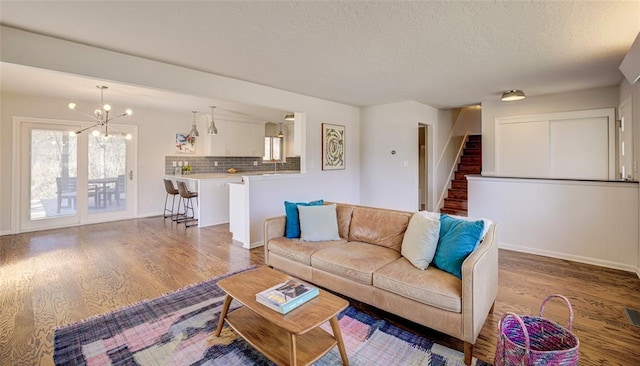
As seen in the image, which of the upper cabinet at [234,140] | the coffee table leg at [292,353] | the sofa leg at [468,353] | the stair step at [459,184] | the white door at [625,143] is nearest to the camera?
the coffee table leg at [292,353]

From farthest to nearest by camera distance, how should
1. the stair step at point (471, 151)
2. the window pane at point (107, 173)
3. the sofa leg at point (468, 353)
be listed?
the stair step at point (471, 151), the window pane at point (107, 173), the sofa leg at point (468, 353)

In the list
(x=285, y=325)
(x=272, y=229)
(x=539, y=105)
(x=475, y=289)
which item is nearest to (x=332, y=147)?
(x=272, y=229)

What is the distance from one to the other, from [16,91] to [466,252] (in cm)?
717

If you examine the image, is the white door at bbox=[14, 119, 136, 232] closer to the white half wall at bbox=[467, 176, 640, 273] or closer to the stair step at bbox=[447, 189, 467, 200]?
the white half wall at bbox=[467, 176, 640, 273]

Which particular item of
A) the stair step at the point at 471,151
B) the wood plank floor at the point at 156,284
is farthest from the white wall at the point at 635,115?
the stair step at the point at 471,151

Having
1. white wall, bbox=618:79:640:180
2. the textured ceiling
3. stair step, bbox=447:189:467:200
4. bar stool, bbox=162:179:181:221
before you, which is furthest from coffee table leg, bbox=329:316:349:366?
stair step, bbox=447:189:467:200

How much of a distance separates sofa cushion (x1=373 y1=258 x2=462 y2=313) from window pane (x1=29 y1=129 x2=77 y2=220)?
252 inches

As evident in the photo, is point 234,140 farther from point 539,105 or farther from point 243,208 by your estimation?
point 539,105

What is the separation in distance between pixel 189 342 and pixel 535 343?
2.29 meters

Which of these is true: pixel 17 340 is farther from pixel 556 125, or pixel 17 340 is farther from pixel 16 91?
pixel 556 125

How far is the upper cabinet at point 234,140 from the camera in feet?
23.8

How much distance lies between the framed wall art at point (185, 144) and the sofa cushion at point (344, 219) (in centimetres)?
→ 523

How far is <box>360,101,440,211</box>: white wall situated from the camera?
5.70 m

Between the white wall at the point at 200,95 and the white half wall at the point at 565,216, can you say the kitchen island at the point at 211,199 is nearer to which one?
the white wall at the point at 200,95
